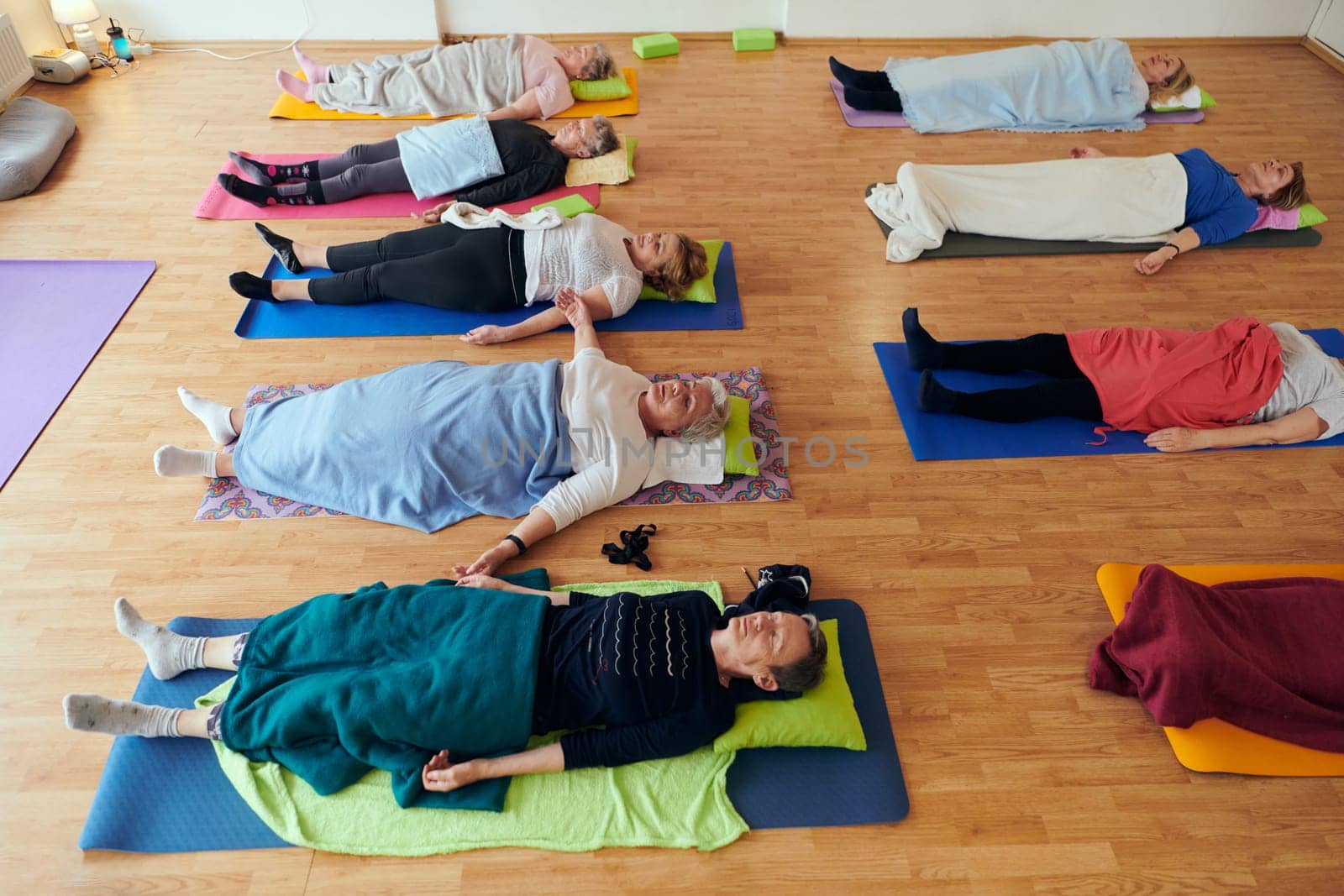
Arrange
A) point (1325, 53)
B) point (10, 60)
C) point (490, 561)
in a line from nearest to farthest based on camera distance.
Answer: point (490, 561)
point (10, 60)
point (1325, 53)

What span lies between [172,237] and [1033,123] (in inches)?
158

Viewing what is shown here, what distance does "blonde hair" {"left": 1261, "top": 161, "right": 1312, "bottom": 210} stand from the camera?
11.5 feet

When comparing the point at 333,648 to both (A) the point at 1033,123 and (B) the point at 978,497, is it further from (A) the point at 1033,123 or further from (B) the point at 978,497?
(A) the point at 1033,123

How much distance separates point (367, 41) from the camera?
4.72 m

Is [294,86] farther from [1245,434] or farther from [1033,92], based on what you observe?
[1245,434]

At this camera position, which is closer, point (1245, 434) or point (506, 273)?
point (1245, 434)

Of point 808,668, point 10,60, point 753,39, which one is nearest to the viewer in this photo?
point 808,668

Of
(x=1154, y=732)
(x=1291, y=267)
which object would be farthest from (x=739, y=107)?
(x=1154, y=732)

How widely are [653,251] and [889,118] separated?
198 cm

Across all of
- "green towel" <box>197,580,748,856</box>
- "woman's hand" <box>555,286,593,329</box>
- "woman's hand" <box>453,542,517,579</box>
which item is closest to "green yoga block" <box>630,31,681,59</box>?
"woman's hand" <box>555,286,593,329</box>

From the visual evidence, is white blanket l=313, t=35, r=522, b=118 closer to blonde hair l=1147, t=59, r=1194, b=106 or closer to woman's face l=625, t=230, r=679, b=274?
woman's face l=625, t=230, r=679, b=274

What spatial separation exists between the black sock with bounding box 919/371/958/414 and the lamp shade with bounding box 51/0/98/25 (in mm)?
4534

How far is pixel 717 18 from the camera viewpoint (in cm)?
493

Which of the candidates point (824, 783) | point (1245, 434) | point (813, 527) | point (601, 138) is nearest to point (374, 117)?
point (601, 138)
